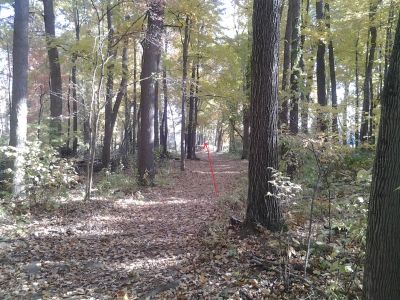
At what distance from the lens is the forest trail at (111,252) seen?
4.75 meters

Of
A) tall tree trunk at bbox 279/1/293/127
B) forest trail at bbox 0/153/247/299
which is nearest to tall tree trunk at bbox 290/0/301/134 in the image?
tall tree trunk at bbox 279/1/293/127

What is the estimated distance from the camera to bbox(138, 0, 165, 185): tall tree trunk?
36.7ft

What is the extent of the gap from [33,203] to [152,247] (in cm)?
390

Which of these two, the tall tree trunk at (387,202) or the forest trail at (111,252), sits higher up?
the tall tree trunk at (387,202)

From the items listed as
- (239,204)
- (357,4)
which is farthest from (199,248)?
(357,4)

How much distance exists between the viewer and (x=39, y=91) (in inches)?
1013

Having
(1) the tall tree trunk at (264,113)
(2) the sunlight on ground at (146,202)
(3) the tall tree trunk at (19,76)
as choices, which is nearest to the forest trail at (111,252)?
(2) the sunlight on ground at (146,202)

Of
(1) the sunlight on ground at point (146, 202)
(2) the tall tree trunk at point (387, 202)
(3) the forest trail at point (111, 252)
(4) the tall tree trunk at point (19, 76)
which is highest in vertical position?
(4) the tall tree trunk at point (19, 76)

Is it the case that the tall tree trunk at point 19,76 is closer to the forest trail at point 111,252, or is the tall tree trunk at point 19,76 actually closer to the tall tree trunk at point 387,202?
the forest trail at point 111,252

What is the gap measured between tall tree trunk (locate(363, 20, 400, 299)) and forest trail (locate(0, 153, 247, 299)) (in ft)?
7.43

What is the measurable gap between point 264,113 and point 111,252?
3551 millimetres

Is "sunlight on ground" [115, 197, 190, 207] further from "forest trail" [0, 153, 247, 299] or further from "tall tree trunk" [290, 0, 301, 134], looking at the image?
"tall tree trunk" [290, 0, 301, 134]

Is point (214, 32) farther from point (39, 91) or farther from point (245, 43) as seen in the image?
point (39, 91)

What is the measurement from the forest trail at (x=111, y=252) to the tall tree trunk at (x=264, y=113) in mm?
1274
